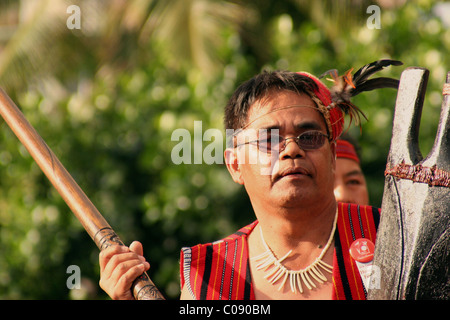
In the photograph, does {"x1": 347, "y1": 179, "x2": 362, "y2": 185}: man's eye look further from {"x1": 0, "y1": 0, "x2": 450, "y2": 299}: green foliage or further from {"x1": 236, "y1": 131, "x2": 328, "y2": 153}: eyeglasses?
{"x1": 0, "y1": 0, "x2": 450, "y2": 299}: green foliage

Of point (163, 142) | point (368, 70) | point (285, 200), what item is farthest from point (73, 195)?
point (163, 142)

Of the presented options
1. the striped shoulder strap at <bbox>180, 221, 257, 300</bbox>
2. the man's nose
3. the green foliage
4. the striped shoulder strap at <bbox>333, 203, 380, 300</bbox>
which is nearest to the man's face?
the man's nose

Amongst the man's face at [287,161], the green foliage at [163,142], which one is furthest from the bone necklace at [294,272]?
the green foliage at [163,142]

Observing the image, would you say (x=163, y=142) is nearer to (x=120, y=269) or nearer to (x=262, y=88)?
(x=262, y=88)

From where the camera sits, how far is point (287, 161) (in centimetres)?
264

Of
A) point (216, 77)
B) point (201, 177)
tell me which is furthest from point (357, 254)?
point (216, 77)

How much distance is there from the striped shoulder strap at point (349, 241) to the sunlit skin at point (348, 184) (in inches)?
54.1

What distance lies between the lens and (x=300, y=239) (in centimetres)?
279

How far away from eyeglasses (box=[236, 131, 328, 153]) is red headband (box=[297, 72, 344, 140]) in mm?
83

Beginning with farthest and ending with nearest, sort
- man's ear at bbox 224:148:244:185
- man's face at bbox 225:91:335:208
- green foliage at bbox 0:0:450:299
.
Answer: green foliage at bbox 0:0:450:299, man's ear at bbox 224:148:244:185, man's face at bbox 225:91:335:208

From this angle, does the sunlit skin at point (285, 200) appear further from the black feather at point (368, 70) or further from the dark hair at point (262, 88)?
the black feather at point (368, 70)

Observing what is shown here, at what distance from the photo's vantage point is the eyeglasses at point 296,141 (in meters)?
2.67

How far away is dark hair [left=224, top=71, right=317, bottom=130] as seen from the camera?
111 inches

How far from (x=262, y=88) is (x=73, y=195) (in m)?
0.91
